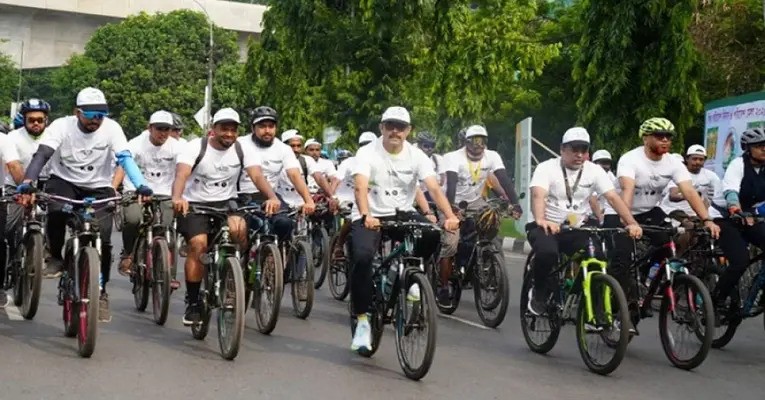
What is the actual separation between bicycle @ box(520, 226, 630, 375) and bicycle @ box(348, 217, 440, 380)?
1108 mm

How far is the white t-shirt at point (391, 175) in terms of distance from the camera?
9.41m

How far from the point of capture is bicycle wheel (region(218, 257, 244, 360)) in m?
8.80

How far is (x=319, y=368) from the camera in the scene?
8.81m

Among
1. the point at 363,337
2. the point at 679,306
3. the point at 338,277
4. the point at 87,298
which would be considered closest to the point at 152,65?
the point at 338,277

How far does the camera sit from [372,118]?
3234 centimetres

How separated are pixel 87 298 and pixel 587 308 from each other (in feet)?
11.2

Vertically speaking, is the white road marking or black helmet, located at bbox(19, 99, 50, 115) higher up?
A: black helmet, located at bbox(19, 99, 50, 115)

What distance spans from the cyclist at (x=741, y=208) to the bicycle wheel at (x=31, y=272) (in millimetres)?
5222

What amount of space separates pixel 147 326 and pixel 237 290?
7.02 feet

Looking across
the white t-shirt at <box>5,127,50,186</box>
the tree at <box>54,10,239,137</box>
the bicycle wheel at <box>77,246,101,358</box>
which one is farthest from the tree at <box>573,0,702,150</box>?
the tree at <box>54,10,239,137</box>

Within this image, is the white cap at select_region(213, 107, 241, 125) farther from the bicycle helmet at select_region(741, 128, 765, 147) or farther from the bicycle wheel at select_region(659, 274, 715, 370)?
the bicycle helmet at select_region(741, 128, 765, 147)

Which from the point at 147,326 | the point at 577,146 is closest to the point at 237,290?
the point at 147,326

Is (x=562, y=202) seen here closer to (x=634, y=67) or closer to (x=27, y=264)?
(x=27, y=264)

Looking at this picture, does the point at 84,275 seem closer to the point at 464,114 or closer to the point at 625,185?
the point at 625,185
